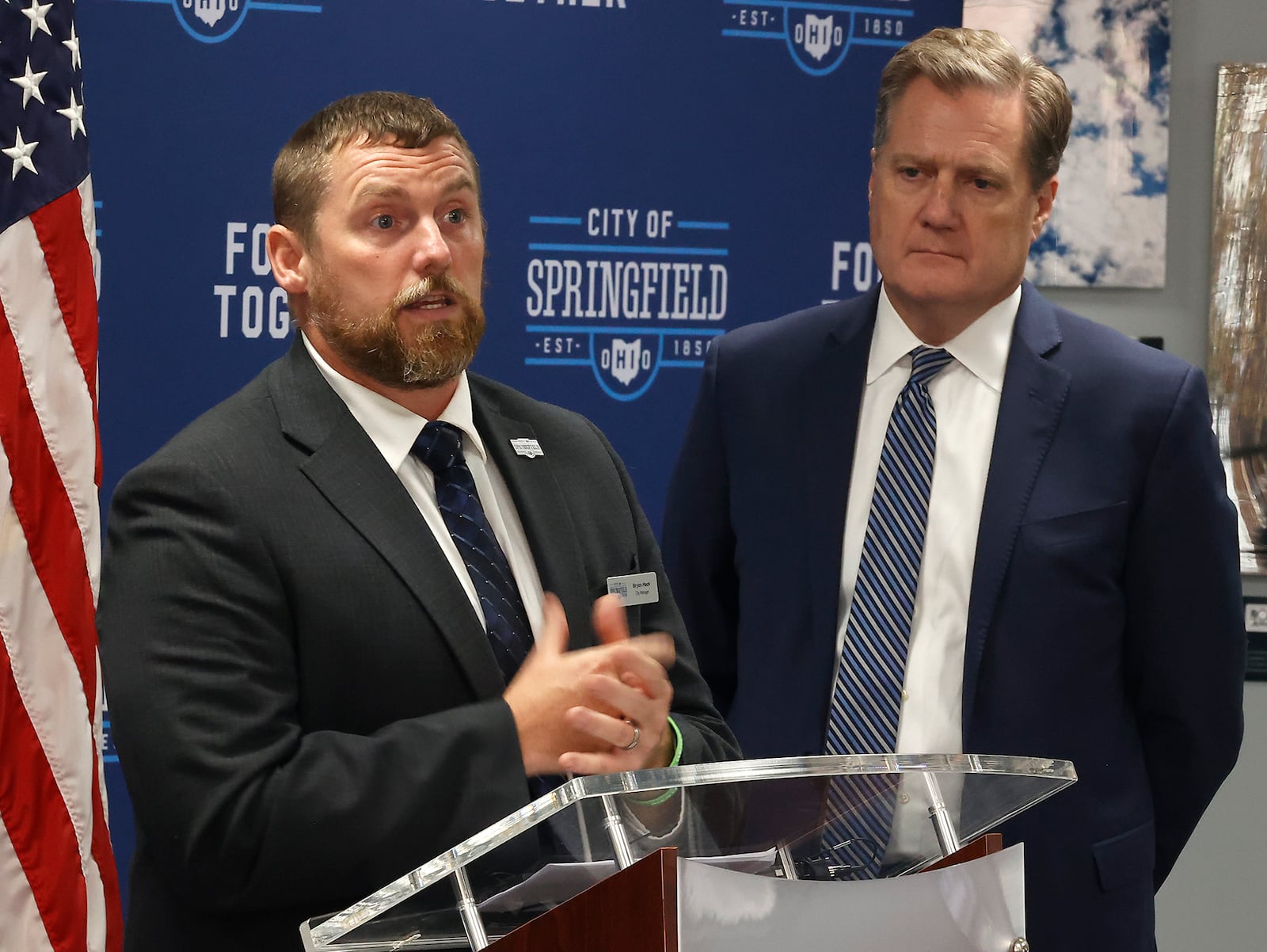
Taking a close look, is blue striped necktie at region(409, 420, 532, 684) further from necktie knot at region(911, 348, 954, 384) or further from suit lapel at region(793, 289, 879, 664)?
necktie knot at region(911, 348, 954, 384)

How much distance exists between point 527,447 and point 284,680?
1.84 feet

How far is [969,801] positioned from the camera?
4.64 ft

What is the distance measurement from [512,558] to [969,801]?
2.65 feet

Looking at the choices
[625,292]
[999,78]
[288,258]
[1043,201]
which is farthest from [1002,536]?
[625,292]

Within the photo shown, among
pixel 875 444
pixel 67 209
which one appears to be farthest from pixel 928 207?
pixel 67 209

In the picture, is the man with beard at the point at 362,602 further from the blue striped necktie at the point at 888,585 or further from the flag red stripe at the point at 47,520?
the flag red stripe at the point at 47,520

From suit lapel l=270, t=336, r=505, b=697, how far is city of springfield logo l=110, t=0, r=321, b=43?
5.84 feet

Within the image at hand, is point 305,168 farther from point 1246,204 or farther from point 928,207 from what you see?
point 1246,204

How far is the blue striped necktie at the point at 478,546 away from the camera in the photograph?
1920 millimetres

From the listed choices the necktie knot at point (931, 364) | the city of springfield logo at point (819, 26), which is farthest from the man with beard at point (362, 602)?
the city of springfield logo at point (819, 26)

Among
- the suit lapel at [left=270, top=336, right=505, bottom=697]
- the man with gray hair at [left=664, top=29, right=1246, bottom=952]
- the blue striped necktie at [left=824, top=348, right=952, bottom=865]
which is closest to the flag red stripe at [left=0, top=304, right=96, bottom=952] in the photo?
the suit lapel at [left=270, top=336, right=505, bottom=697]

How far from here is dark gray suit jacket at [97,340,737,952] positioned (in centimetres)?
164

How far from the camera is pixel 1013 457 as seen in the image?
7.96 ft

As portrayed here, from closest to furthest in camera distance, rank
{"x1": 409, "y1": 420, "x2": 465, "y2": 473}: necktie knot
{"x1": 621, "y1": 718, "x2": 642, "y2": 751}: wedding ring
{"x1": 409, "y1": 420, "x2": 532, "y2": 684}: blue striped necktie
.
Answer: {"x1": 621, "y1": 718, "x2": 642, "y2": 751}: wedding ring → {"x1": 409, "y1": 420, "x2": 532, "y2": 684}: blue striped necktie → {"x1": 409, "y1": 420, "x2": 465, "y2": 473}: necktie knot
